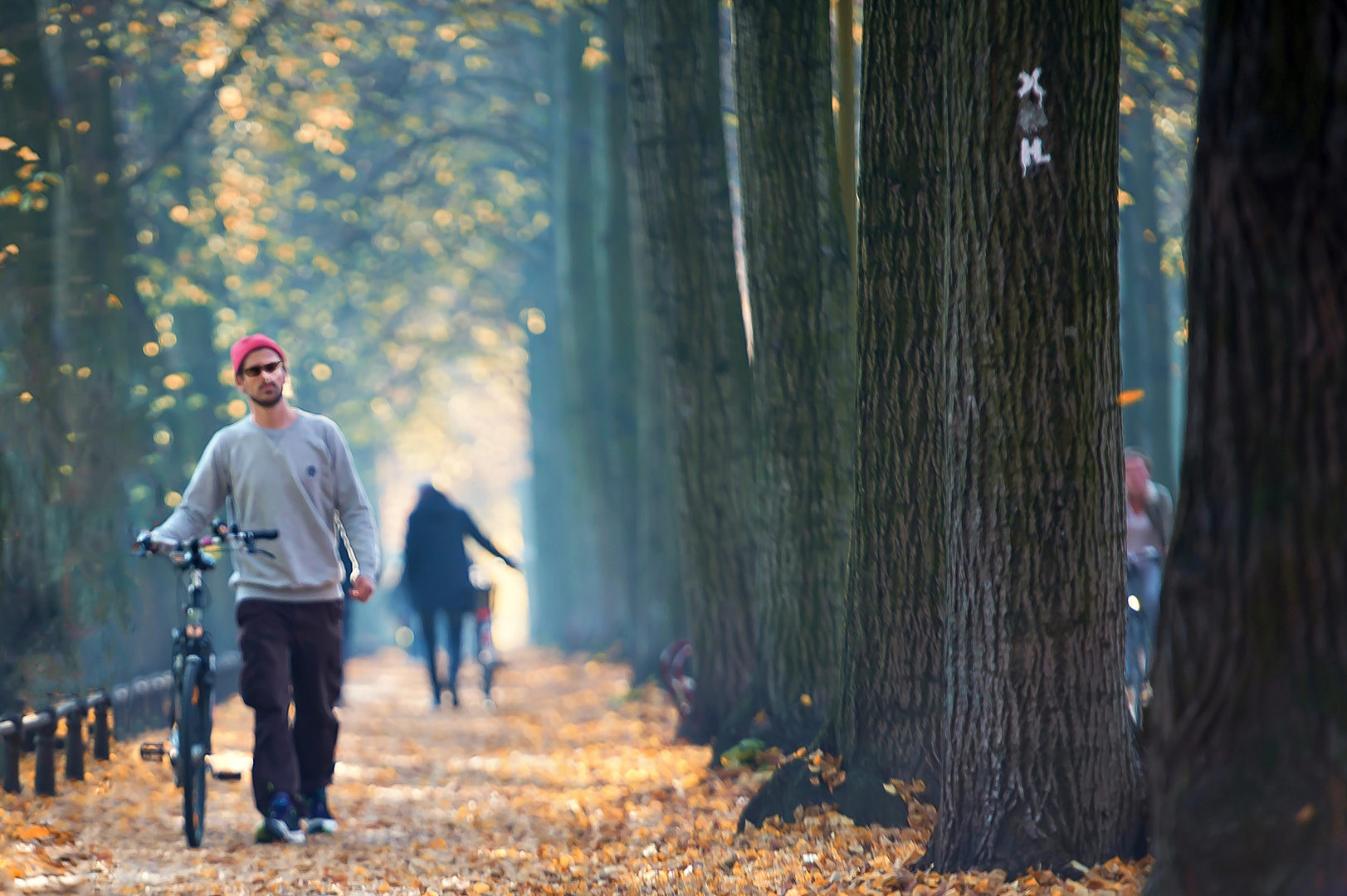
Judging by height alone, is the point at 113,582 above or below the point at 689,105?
below

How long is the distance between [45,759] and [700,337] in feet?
15.0

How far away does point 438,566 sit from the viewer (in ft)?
42.1

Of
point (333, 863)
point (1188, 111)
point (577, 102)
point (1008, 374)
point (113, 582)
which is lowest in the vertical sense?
point (333, 863)

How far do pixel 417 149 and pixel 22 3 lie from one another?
42.1 ft

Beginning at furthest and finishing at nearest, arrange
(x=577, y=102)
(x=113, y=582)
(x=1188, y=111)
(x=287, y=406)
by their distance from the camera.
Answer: (x=577, y=102) → (x=1188, y=111) → (x=113, y=582) → (x=287, y=406)

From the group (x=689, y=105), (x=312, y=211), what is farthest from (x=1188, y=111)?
A: (x=312, y=211)

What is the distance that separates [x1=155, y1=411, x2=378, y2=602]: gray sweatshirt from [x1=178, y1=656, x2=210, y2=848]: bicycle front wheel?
1.51 ft

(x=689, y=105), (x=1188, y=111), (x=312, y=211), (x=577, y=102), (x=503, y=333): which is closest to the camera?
(x=689, y=105)

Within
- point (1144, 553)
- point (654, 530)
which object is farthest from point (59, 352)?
point (1144, 553)

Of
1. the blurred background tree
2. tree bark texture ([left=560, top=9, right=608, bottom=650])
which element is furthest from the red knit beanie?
tree bark texture ([left=560, top=9, right=608, bottom=650])

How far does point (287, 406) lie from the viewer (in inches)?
263

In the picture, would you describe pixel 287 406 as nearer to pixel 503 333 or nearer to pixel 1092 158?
pixel 1092 158

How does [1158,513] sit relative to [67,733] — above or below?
above

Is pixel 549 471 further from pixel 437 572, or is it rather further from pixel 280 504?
pixel 280 504
